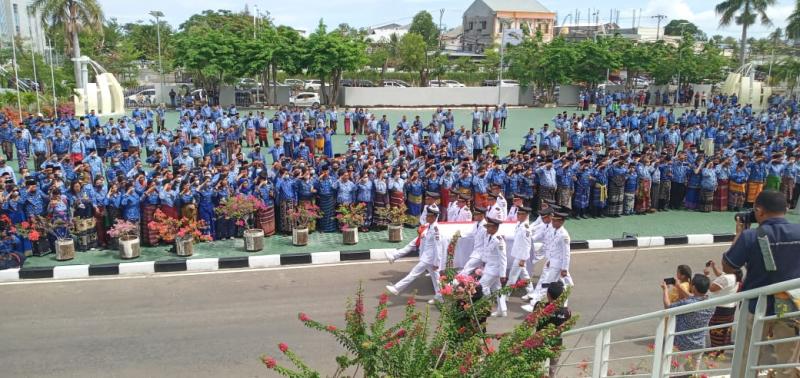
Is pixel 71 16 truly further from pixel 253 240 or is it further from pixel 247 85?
pixel 253 240

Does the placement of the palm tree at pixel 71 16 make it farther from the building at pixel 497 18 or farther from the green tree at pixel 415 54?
the building at pixel 497 18

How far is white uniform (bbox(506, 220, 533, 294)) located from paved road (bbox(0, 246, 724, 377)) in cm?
43

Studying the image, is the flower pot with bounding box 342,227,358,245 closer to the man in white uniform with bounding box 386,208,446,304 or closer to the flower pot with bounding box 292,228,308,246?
the flower pot with bounding box 292,228,308,246

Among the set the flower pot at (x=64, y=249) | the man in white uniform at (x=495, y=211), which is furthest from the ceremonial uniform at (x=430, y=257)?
the flower pot at (x=64, y=249)

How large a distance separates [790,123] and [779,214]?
24144 mm

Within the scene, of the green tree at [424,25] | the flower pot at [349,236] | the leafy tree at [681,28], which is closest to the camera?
the flower pot at [349,236]

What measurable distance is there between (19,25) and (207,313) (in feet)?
177

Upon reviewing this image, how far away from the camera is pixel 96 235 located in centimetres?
1154

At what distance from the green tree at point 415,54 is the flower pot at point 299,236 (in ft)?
121

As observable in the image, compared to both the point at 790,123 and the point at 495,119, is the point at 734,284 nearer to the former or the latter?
the point at 495,119

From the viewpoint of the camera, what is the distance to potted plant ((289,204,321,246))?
11.8m

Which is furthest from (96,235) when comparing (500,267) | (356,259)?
(500,267)

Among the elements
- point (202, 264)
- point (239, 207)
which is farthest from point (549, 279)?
point (202, 264)

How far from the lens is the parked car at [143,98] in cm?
3725
